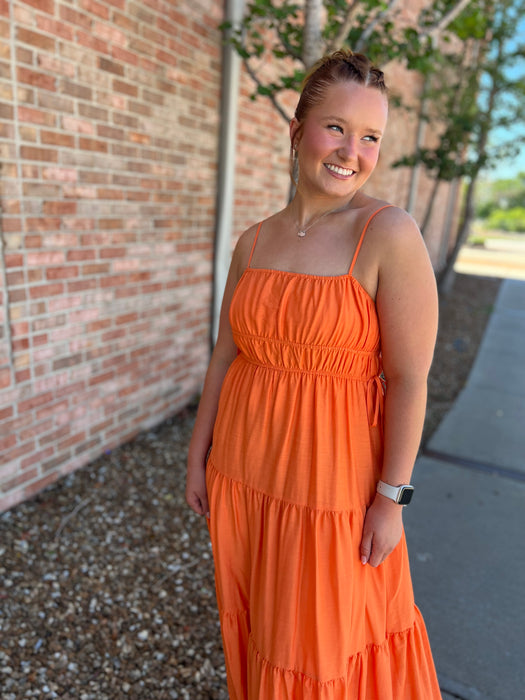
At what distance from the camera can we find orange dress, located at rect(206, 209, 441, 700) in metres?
1.32

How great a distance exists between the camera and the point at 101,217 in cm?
307

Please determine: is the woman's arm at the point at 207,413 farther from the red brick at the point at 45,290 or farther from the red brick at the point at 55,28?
the red brick at the point at 55,28

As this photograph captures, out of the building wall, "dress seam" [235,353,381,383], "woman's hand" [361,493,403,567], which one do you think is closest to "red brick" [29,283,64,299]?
the building wall

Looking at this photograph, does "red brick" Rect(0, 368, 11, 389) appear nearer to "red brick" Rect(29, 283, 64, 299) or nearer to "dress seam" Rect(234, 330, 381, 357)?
"red brick" Rect(29, 283, 64, 299)

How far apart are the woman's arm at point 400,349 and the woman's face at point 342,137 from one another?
0.52ft

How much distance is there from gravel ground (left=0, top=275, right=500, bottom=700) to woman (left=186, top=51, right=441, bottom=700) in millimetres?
737

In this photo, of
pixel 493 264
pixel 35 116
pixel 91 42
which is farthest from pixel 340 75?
pixel 493 264

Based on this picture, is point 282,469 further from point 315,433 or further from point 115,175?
point 115,175

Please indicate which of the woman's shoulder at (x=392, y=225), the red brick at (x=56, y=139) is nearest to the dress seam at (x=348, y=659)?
the woman's shoulder at (x=392, y=225)

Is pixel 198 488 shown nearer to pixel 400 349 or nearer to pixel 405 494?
pixel 405 494

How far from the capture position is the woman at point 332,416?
128cm

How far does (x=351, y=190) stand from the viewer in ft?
4.49

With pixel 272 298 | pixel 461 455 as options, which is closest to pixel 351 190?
pixel 272 298

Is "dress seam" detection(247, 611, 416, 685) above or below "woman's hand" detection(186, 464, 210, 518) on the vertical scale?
below
